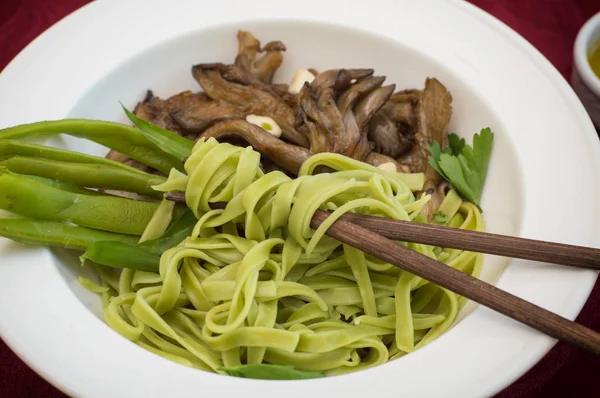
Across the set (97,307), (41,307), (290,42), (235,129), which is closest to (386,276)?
(235,129)

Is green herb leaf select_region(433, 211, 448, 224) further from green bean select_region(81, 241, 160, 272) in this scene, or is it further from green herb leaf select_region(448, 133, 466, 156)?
green bean select_region(81, 241, 160, 272)

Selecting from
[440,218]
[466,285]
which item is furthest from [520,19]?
[466,285]

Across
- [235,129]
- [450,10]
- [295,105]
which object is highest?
[450,10]

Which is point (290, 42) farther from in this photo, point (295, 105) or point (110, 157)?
point (110, 157)

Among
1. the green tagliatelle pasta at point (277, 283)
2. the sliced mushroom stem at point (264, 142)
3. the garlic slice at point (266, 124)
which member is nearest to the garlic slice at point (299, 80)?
the garlic slice at point (266, 124)

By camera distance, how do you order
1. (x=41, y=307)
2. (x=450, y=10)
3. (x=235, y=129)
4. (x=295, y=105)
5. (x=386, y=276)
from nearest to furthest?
(x=41, y=307)
(x=386, y=276)
(x=235, y=129)
(x=295, y=105)
(x=450, y=10)

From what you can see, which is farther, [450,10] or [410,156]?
[450,10]

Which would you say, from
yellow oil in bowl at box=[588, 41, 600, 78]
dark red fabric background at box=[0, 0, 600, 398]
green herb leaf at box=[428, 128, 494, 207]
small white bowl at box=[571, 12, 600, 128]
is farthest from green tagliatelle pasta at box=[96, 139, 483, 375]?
dark red fabric background at box=[0, 0, 600, 398]

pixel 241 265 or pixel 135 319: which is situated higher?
pixel 241 265
